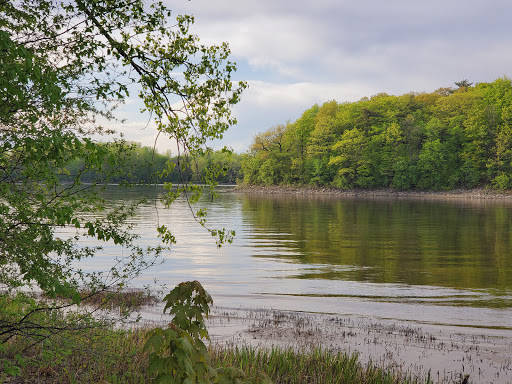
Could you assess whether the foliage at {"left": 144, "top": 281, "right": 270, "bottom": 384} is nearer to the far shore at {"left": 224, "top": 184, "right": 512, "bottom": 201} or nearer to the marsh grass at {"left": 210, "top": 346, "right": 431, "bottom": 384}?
the marsh grass at {"left": 210, "top": 346, "right": 431, "bottom": 384}

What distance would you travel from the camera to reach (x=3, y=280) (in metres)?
7.31

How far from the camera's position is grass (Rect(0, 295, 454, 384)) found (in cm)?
725

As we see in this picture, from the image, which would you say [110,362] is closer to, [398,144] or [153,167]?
[153,167]

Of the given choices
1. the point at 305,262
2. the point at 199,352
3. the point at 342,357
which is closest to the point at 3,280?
the point at 199,352

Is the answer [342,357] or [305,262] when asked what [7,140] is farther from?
[305,262]

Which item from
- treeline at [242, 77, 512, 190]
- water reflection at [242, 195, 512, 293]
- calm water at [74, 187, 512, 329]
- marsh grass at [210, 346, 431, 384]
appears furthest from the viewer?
treeline at [242, 77, 512, 190]

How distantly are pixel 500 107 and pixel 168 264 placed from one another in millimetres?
110825

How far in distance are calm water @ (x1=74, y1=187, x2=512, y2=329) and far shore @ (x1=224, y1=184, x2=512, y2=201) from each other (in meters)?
63.8

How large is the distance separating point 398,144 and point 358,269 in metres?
102

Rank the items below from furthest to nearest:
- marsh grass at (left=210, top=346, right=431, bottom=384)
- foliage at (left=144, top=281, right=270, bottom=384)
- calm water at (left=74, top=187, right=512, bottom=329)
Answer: calm water at (left=74, top=187, right=512, bottom=329) → marsh grass at (left=210, top=346, right=431, bottom=384) → foliage at (left=144, top=281, right=270, bottom=384)

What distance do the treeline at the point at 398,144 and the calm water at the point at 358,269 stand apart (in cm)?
7135

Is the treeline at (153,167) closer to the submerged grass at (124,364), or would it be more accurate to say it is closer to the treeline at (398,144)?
the submerged grass at (124,364)

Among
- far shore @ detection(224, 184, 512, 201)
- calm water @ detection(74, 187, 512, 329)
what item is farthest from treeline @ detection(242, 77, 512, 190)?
calm water @ detection(74, 187, 512, 329)

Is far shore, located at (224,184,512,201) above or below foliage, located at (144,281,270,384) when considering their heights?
below
